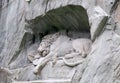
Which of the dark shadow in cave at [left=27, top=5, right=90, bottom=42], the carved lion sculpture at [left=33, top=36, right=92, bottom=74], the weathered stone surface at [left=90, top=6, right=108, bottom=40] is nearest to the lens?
the weathered stone surface at [left=90, top=6, right=108, bottom=40]

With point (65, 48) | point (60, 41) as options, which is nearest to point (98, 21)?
point (65, 48)

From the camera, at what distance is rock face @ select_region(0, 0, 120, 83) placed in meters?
3.99

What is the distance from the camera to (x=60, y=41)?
567 centimetres

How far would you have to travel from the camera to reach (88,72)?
405 centimetres

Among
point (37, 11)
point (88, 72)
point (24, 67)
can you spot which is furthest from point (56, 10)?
point (88, 72)

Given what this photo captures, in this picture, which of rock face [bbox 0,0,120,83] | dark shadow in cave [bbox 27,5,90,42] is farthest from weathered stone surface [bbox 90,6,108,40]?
dark shadow in cave [bbox 27,5,90,42]

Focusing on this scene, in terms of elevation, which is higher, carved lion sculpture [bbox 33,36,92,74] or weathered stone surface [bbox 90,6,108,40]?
weathered stone surface [bbox 90,6,108,40]

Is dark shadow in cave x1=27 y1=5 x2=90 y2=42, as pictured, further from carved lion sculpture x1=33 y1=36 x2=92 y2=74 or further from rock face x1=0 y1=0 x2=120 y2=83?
carved lion sculpture x1=33 y1=36 x2=92 y2=74

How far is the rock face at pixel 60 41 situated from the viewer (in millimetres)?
3994

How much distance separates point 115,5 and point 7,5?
155 inches

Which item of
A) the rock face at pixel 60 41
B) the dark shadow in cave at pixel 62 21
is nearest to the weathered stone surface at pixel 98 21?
the rock face at pixel 60 41

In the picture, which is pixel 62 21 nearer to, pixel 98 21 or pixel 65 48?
pixel 65 48

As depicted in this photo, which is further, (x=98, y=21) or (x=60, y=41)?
(x=60, y=41)

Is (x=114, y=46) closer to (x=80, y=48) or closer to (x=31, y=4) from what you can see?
(x=80, y=48)
